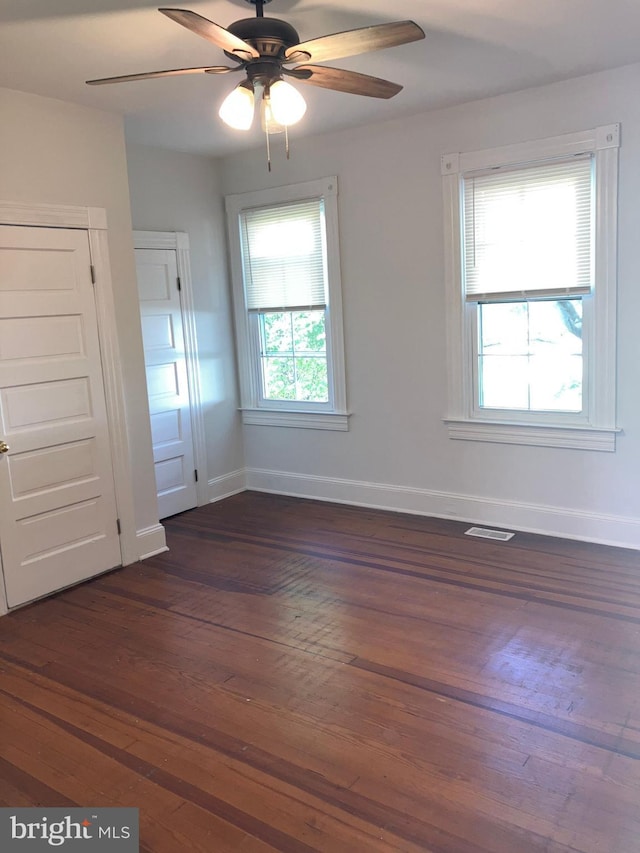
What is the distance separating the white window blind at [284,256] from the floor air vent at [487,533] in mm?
1963

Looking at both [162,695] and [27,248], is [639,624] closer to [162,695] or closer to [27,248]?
[162,695]

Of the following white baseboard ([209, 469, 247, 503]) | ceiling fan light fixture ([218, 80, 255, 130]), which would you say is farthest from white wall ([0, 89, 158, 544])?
ceiling fan light fixture ([218, 80, 255, 130])

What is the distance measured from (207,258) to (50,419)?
213 centimetres

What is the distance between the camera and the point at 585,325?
13.0ft

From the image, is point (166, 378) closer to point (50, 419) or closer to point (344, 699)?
point (50, 419)

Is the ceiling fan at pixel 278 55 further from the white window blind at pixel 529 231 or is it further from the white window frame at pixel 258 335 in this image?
the white window frame at pixel 258 335

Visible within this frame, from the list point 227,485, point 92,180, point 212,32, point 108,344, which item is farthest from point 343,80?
point 227,485

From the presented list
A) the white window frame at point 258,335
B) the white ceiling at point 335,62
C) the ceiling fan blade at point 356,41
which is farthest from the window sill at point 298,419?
the ceiling fan blade at point 356,41

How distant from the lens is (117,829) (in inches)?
79.7

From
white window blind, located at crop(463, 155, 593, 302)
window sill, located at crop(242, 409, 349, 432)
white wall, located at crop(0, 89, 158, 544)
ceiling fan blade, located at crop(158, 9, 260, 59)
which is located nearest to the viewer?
ceiling fan blade, located at crop(158, 9, 260, 59)

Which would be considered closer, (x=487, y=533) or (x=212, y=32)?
(x=212, y=32)

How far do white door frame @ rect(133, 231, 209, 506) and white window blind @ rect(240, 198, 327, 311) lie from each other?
52cm

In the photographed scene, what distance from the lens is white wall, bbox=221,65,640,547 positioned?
384cm

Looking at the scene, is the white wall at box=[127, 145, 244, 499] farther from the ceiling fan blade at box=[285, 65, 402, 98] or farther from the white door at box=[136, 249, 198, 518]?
the ceiling fan blade at box=[285, 65, 402, 98]
